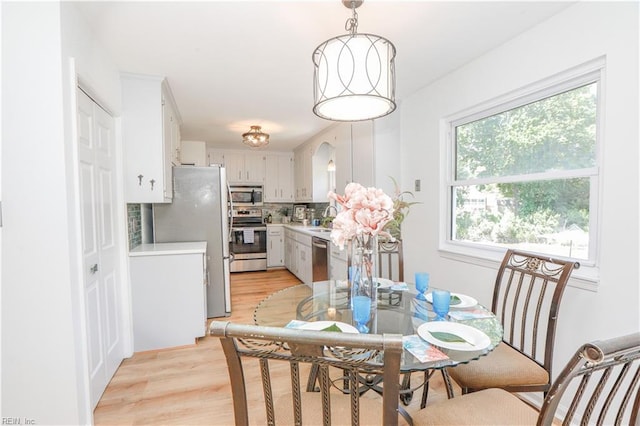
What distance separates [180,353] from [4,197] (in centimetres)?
171

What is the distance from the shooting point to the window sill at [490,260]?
1564 mm

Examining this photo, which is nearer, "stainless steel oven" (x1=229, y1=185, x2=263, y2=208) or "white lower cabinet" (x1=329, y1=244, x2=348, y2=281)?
"white lower cabinet" (x1=329, y1=244, x2=348, y2=281)

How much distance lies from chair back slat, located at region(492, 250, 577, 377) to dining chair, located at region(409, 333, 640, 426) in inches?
8.4

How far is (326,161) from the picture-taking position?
16.7 ft

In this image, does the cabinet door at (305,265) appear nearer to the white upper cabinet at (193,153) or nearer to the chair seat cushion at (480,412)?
the white upper cabinet at (193,153)

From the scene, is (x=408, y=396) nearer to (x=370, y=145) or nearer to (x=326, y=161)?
(x=370, y=145)

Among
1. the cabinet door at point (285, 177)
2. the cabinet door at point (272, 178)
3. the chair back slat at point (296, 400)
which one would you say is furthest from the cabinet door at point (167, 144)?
the cabinet door at point (285, 177)

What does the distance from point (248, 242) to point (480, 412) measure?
4594 millimetres

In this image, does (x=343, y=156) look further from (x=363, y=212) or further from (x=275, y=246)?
(x=363, y=212)

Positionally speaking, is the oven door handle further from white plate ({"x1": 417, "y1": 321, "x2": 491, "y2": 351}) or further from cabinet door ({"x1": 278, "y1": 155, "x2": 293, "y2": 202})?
white plate ({"x1": 417, "y1": 321, "x2": 491, "y2": 351})

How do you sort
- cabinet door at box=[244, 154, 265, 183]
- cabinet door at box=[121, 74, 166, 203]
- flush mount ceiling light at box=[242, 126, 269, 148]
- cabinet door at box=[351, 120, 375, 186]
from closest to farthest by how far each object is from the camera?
cabinet door at box=[121, 74, 166, 203], cabinet door at box=[351, 120, 375, 186], flush mount ceiling light at box=[242, 126, 269, 148], cabinet door at box=[244, 154, 265, 183]

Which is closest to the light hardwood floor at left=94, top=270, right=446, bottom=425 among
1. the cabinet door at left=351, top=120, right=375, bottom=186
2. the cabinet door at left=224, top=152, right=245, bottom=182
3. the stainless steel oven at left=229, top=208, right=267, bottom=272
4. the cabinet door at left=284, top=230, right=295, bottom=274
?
the cabinet door at left=351, top=120, right=375, bottom=186

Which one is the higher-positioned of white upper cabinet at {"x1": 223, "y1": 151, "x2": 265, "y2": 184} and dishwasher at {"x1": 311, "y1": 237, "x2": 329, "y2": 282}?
white upper cabinet at {"x1": 223, "y1": 151, "x2": 265, "y2": 184}

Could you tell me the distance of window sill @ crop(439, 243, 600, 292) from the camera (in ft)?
5.13
